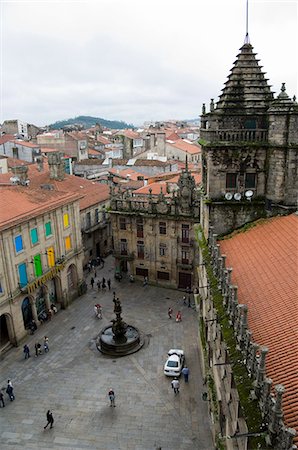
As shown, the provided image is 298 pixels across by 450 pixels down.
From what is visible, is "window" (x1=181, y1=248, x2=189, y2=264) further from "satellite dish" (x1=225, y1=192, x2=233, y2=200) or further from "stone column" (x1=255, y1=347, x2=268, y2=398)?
"stone column" (x1=255, y1=347, x2=268, y2=398)

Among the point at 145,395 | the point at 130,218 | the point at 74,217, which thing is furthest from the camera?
the point at 130,218

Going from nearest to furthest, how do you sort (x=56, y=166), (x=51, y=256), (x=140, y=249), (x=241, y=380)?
1. (x=241, y=380)
2. (x=51, y=256)
3. (x=140, y=249)
4. (x=56, y=166)

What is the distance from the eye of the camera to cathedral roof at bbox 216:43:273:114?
25.8 m

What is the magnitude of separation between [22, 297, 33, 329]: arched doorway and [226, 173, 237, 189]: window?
24.8 meters

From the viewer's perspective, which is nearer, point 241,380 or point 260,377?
point 260,377

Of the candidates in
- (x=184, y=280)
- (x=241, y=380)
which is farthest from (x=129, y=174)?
(x=241, y=380)

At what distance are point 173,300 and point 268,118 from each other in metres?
27.5

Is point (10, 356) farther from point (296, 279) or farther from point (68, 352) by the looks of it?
point (296, 279)

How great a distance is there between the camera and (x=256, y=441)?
1054 cm

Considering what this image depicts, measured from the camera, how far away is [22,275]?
37.5m

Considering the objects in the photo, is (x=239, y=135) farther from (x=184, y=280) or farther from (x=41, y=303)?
(x=41, y=303)

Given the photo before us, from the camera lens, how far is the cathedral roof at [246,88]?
1016 inches

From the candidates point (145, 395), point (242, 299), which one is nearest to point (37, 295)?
point (145, 395)

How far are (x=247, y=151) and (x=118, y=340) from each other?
21659mm
